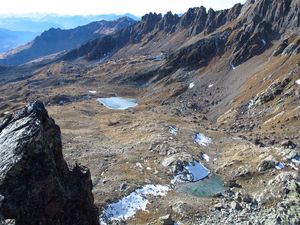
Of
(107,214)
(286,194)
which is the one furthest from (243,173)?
(107,214)

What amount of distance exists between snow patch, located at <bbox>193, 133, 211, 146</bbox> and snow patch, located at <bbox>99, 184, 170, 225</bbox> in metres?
32.2

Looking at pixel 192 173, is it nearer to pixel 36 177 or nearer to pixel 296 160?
pixel 296 160

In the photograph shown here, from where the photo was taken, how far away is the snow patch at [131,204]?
53.1 m

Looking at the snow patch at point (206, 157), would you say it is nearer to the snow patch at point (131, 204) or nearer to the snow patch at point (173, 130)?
the snow patch at point (173, 130)

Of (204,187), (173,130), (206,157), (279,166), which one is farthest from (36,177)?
(173,130)

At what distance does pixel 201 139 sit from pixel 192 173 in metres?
27.0

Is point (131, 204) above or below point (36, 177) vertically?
below

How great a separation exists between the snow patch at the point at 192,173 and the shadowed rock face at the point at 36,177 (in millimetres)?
34835

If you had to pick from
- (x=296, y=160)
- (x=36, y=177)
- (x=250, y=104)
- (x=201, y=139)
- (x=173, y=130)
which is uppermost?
(x=36, y=177)

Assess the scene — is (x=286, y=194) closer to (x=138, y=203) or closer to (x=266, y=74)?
(x=138, y=203)

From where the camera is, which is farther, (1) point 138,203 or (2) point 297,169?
(2) point 297,169

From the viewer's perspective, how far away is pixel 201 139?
9888cm

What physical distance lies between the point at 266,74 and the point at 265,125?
50.6m

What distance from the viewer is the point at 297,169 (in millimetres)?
70188
